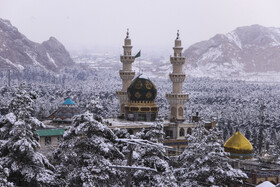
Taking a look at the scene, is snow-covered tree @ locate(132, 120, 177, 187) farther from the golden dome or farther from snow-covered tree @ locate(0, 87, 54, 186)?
the golden dome

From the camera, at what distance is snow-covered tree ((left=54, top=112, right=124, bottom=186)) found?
26.5m

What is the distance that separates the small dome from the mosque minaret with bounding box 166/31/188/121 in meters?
2.64

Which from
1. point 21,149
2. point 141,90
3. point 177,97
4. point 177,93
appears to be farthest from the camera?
point 177,93

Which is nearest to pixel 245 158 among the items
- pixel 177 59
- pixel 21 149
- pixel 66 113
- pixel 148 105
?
pixel 148 105

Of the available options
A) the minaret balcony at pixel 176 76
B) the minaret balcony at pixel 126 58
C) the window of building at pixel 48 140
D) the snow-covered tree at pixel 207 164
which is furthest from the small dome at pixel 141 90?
the snow-covered tree at pixel 207 164

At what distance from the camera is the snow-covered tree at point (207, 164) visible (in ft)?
102

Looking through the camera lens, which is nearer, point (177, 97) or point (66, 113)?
point (66, 113)

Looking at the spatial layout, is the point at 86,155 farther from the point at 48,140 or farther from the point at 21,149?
the point at 48,140

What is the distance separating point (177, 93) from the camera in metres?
61.0

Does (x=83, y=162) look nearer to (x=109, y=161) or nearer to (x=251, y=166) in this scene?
(x=109, y=161)

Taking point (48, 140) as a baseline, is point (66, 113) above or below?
above

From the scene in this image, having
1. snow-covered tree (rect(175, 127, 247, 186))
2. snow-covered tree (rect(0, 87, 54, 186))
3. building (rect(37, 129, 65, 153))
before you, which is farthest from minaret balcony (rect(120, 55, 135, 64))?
snow-covered tree (rect(0, 87, 54, 186))

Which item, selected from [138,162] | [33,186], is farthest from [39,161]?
[138,162]

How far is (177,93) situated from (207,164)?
2972 centimetres
